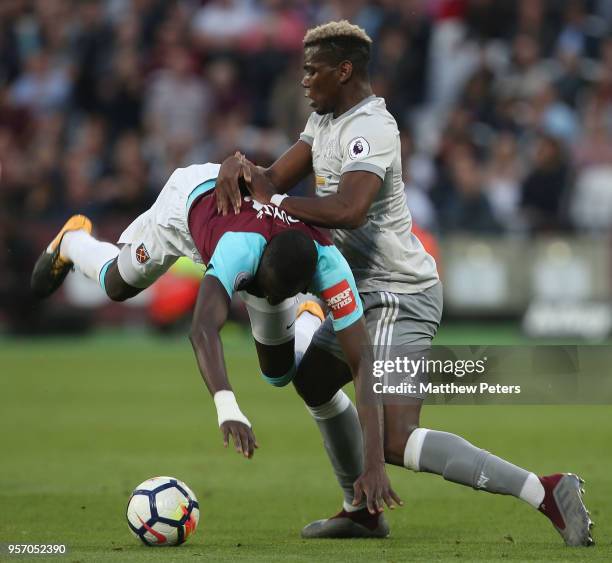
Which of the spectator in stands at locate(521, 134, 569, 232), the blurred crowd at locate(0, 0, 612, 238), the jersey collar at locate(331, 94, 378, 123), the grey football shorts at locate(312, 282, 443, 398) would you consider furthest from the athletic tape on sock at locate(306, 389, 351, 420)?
the spectator in stands at locate(521, 134, 569, 232)

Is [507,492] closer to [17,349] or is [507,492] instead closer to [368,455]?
[368,455]

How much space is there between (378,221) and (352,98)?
0.55m

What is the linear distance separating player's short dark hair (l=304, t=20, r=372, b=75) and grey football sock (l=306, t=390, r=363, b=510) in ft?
4.92

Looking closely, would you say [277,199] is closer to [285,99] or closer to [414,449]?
[414,449]

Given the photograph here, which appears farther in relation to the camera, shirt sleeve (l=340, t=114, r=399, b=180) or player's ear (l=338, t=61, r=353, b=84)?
player's ear (l=338, t=61, r=353, b=84)

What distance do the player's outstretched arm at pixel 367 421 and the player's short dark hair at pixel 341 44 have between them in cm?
119

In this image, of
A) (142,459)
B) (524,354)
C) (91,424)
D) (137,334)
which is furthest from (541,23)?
(524,354)

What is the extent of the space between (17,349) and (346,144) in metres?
9.43

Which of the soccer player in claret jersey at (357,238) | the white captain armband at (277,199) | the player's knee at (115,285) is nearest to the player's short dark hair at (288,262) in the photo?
the soccer player in claret jersey at (357,238)

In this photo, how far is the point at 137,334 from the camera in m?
16.4

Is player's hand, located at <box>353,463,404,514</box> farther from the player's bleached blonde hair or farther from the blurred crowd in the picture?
the blurred crowd

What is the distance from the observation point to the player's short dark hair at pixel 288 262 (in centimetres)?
567

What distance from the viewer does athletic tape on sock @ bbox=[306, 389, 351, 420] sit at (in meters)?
6.43

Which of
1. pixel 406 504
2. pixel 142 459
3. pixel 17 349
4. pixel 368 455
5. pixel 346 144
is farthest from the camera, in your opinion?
pixel 17 349
